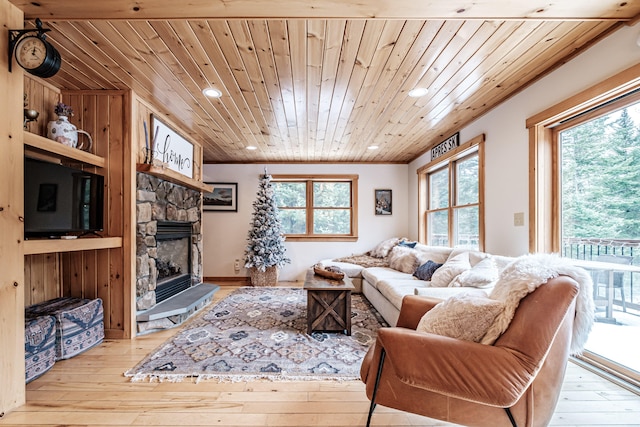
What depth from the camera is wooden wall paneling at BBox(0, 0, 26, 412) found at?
1623mm

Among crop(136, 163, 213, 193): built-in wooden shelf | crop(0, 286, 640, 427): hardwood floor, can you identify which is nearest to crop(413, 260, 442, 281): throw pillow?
crop(0, 286, 640, 427): hardwood floor

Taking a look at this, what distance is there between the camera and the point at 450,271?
2.80 meters

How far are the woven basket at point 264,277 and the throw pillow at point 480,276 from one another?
3.33 meters

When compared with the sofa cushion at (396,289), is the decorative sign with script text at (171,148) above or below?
above

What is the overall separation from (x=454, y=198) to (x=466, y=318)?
121 inches

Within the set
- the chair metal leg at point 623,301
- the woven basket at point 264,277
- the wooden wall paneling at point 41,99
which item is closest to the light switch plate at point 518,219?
the chair metal leg at point 623,301

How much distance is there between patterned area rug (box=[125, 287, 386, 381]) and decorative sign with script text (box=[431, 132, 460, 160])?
8.04ft

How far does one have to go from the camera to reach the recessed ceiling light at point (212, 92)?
261cm

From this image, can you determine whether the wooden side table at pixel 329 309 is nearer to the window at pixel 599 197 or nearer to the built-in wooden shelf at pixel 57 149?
the window at pixel 599 197

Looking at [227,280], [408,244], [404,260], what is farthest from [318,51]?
[227,280]

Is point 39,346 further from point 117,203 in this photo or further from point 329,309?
point 329,309

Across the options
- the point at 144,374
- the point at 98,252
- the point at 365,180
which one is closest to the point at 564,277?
the point at 144,374

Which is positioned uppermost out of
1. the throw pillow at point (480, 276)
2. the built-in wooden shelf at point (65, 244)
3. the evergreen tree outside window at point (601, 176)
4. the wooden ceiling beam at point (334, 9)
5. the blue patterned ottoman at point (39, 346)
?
the wooden ceiling beam at point (334, 9)

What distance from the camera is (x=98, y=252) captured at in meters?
2.75
